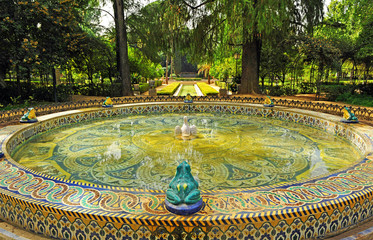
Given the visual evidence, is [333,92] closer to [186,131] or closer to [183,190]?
[186,131]

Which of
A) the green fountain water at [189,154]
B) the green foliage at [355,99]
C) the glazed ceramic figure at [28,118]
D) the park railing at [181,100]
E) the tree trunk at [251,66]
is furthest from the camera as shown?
the tree trunk at [251,66]

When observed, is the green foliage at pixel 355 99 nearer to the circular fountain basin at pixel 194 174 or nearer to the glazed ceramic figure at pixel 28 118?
the circular fountain basin at pixel 194 174

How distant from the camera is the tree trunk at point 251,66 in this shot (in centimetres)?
1691

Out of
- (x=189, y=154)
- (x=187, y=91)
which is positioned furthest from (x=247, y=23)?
(x=187, y=91)

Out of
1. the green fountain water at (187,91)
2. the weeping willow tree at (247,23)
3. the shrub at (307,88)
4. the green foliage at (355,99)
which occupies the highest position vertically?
the weeping willow tree at (247,23)

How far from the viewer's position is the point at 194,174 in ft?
16.3

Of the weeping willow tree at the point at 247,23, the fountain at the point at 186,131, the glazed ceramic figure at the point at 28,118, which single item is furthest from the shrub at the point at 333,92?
the glazed ceramic figure at the point at 28,118

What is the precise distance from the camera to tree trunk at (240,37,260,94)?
55.5 feet

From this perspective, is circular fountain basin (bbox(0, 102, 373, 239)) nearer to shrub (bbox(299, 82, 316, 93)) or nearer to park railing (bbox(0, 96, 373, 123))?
park railing (bbox(0, 96, 373, 123))

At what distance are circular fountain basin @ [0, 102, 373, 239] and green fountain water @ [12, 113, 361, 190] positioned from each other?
25mm

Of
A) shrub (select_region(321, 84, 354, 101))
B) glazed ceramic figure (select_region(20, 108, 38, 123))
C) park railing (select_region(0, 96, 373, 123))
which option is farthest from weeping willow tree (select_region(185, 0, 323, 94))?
glazed ceramic figure (select_region(20, 108, 38, 123))

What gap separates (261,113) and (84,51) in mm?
12238

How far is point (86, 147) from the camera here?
6.76 meters

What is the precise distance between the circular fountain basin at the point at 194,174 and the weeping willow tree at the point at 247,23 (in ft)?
15.3
